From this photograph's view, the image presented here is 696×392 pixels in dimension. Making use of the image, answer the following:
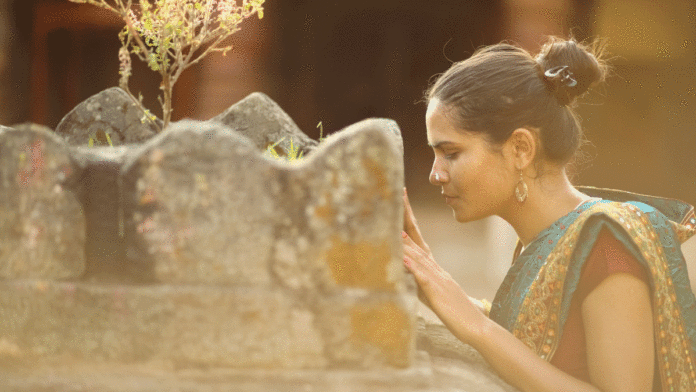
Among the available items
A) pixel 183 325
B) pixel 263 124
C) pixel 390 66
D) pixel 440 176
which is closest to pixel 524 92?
pixel 440 176

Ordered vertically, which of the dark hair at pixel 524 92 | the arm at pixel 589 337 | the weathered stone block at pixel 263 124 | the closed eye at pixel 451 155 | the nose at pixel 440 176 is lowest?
the arm at pixel 589 337

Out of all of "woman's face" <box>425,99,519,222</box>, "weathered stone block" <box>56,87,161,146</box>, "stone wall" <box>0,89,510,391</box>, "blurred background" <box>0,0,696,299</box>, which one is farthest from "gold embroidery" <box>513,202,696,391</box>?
"blurred background" <box>0,0,696,299</box>

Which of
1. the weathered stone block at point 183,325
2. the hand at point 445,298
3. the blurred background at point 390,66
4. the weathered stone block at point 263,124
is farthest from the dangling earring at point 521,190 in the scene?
the blurred background at point 390,66

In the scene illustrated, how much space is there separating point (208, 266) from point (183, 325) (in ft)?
0.39

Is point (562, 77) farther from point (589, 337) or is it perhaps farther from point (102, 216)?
point (102, 216)

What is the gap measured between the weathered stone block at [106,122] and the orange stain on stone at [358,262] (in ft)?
4.10

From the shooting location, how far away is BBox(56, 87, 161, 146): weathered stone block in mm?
1950

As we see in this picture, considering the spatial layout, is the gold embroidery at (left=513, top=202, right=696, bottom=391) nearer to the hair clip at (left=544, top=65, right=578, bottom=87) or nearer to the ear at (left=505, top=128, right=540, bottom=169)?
the ear at (left=505, top=128, right=540, bottom=169)

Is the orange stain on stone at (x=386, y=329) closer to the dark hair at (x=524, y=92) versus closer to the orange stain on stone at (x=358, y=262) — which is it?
the orange stain on stone at (x=358, y=262)

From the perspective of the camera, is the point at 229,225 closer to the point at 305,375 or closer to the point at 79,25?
the point at 305,375

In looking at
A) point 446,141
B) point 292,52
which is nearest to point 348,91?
point 292,52

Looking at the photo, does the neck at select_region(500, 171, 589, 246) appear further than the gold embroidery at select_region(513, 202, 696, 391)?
Yes

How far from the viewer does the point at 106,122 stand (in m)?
1.99

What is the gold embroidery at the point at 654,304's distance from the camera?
161 cm
